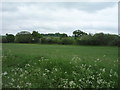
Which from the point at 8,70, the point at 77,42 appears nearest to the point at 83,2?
the point at 8,70

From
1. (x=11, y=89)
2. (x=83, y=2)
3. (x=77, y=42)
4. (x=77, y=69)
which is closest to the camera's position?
(x=11, y=89)

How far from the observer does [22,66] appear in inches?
199

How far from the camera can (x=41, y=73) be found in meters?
4.30

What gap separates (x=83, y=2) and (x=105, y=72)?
3.17 metres

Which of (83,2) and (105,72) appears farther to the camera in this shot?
(83,2)

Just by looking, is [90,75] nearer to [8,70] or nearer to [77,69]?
[77,69]

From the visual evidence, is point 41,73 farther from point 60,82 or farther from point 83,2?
point 83,2

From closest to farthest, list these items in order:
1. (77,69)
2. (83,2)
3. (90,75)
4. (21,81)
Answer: (21,81)
(90,75)
(77,69)
(83,2)

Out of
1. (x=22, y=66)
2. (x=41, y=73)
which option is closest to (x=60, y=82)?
(x=41, y=73)

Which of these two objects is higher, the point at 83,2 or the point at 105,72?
the point at 83,2

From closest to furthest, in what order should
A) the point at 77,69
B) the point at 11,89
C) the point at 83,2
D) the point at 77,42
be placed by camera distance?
the point at 11,89 → the point at 77,69 → the point at 83,2 → the point at 77,42

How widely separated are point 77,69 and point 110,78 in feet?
3.22

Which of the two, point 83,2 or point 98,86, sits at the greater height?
point 83,2

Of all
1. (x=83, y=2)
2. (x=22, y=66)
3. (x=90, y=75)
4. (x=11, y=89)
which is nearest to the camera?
(x=11, y=89)
